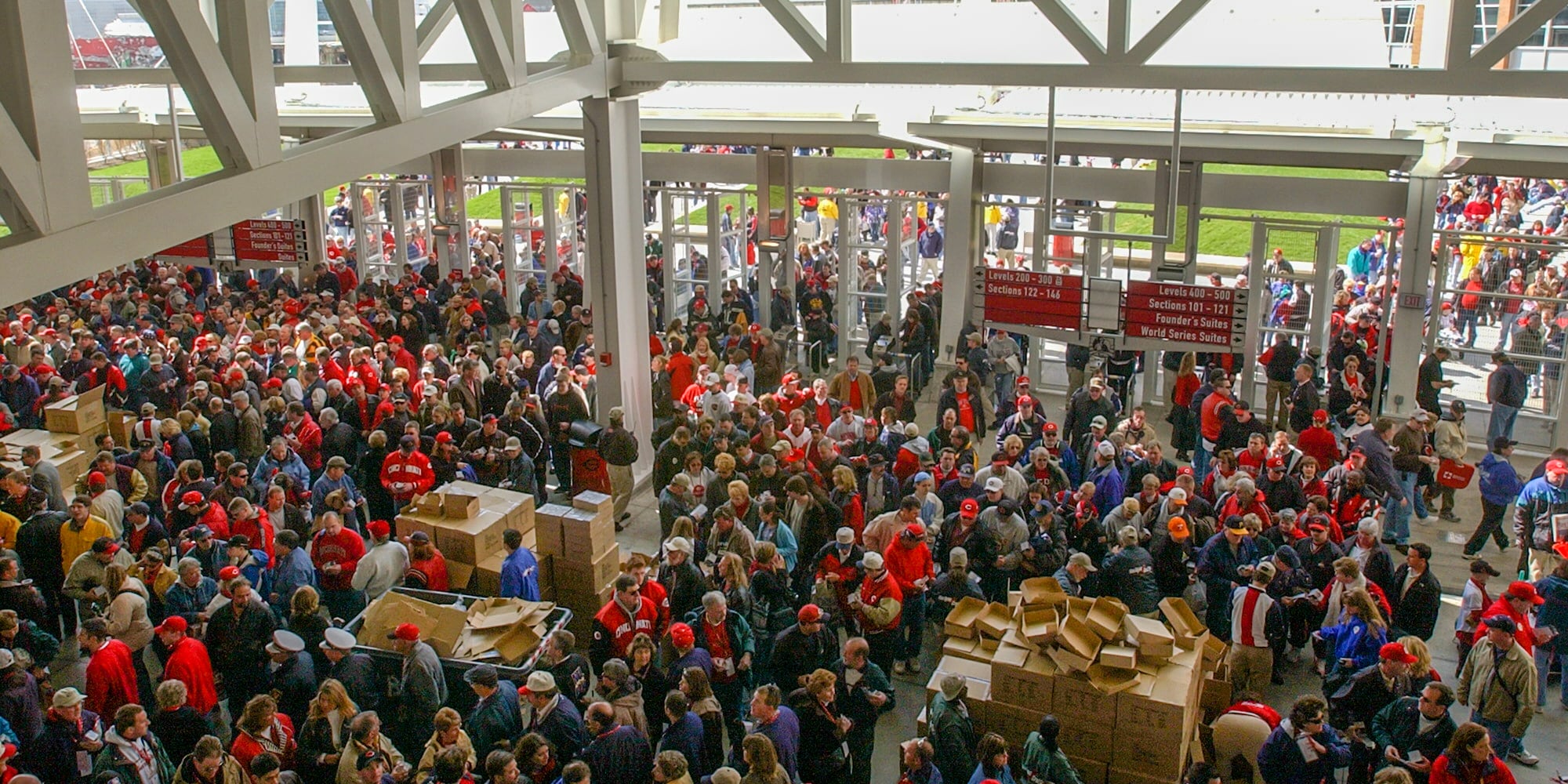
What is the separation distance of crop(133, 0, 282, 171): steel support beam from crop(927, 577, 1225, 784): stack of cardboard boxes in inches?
184

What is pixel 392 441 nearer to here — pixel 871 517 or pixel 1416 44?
pixel 871 517

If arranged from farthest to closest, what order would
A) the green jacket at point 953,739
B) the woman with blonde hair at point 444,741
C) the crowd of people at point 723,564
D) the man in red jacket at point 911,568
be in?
the man in red jacket at point 911,568 < the green jacket at point 953,739 < the crowd of people at point 723,564 < the woman with blonde hair at point 444,741

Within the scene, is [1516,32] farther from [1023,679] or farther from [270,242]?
[270,242]

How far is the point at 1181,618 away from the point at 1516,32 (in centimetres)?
415

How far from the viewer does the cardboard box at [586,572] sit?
901 cm

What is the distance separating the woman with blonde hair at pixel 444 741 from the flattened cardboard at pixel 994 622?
324cm

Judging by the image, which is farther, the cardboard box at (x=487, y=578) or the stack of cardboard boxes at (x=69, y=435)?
the stack of cardboard boxes at (x=69, y=435)

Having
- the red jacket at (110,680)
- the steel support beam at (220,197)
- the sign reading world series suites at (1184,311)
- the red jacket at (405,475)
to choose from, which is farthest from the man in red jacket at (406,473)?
the sign reading world series suites at (1184,311)

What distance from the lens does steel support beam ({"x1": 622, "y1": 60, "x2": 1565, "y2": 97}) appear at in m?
8.02

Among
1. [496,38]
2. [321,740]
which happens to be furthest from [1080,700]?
[496,38]

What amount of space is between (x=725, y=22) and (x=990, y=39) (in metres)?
3.33

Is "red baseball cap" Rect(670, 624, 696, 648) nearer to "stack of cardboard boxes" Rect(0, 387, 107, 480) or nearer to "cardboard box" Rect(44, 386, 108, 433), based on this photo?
"stack of cardboard boxes" Rect(0, 387, 107, 480)

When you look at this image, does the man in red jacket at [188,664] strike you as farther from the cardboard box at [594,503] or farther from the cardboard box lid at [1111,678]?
the cardboard box lid at [1111,678]

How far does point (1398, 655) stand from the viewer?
6922 mm
